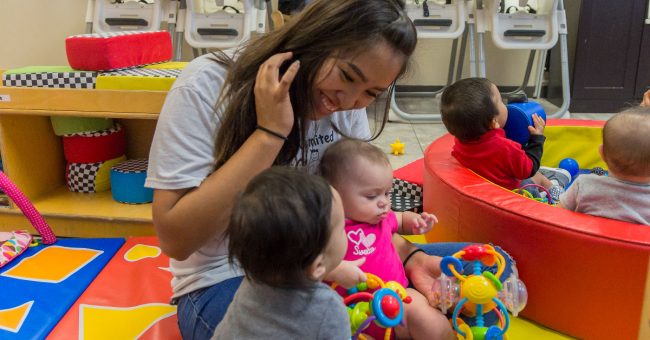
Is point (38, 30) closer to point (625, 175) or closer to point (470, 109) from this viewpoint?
point (470, 109)

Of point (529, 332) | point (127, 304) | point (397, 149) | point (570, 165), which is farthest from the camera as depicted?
point (397, 149)

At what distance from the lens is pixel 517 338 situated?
4.81ft

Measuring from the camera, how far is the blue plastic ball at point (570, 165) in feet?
8.23

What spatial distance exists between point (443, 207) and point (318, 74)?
90cm

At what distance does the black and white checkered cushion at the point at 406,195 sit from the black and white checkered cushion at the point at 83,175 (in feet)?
4.03

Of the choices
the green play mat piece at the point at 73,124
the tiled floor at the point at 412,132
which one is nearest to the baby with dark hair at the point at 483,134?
the tiled floor at the point at 412,132

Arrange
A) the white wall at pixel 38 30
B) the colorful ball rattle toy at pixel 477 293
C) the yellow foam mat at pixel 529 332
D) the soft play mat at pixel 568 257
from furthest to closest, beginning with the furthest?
the white wall at pixel 38 30 < the yellow foam mat at pixel 529 332 < the soft play mat at pixel 568 257 < the colorful ball rattle toy at pixel 477 293

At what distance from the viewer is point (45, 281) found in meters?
1.75

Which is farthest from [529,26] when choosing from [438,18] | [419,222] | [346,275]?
[346,275]

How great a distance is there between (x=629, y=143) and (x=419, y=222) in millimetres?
615

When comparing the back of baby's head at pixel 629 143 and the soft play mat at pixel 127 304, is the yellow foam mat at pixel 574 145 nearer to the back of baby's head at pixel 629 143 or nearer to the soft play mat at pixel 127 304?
the back of baby's head at pixel 629 143

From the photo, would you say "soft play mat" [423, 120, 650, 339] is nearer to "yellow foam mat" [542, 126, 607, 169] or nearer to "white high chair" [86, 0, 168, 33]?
"yellow foam mat" [542, 126, 607, 169]

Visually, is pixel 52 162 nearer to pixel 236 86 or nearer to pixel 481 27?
pixel 236 86

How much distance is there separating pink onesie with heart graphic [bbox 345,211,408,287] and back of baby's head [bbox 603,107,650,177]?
0.70m
